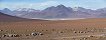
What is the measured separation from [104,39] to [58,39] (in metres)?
3.04

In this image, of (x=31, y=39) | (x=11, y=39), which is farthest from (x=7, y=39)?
(x=31, y=39)

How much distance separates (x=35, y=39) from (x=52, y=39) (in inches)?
44.3

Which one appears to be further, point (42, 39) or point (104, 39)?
point (42, 39)

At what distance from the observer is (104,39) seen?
666 inches

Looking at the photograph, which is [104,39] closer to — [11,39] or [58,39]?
[58,39]

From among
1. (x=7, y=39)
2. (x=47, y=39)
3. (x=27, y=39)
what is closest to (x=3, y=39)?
(x=7, y=39)

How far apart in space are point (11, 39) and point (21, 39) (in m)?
0.65

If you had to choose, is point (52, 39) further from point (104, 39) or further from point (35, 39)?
point (104, 39)

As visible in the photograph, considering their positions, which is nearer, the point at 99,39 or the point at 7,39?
the point at 99,39

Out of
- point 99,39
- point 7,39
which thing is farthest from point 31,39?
point 99,39

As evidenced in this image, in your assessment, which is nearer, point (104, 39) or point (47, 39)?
point (104, 39)

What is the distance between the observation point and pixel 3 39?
18.7m

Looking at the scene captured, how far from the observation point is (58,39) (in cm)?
1841

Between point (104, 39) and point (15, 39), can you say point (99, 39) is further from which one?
point (15, 39)
